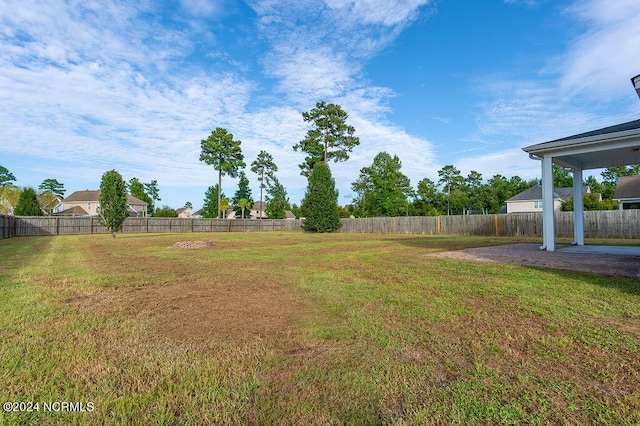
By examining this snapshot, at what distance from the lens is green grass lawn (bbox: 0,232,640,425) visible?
1776mm

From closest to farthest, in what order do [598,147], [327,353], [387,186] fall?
1. [327,353]
2. [598,147]
3. [387,186]

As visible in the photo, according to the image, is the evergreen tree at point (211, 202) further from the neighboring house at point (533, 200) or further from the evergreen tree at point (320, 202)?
the neighboring house at point (533, 200)

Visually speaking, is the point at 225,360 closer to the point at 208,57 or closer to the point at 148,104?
the point at 208,57

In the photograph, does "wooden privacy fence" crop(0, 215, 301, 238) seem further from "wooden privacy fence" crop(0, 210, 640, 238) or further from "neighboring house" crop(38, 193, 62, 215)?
"neighboring house" crop(38, 193, 62, 215)

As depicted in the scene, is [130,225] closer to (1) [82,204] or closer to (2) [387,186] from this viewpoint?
(1) [82,204]

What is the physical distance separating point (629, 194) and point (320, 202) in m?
23.8

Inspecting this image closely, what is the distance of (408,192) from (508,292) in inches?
1847

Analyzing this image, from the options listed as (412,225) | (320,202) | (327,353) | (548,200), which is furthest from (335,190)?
(327,353)

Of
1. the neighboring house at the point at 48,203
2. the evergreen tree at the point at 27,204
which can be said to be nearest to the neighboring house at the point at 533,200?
the evergreen tree at the point at 27,204

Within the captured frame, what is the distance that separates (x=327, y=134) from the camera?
33.6m

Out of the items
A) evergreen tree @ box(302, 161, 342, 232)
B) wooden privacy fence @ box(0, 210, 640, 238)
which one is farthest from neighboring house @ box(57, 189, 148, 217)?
evergreen tree @ box(302, 161, 342, 232)

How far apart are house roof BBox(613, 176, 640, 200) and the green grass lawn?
24783mm

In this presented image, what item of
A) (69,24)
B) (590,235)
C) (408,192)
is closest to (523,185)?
(408,192)

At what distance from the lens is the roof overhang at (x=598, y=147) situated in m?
7.53
